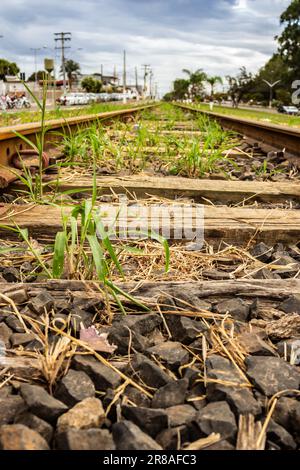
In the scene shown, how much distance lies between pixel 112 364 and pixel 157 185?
2.07m

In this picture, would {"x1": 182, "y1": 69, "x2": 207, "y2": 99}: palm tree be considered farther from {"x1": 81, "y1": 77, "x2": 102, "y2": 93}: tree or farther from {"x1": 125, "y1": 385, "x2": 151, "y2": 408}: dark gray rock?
{"x1": 125, "y1": 385, "x2": 151, "y2": 408}: dark gray rock

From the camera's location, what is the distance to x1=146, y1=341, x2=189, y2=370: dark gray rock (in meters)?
1.34

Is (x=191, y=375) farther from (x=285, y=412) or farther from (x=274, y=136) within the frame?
(x=274, y=136)

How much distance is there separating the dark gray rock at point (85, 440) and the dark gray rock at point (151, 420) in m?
0.10

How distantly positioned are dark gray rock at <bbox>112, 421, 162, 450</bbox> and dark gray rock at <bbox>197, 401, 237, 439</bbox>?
4.6 inches

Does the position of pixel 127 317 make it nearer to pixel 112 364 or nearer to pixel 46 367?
pixel 112 364

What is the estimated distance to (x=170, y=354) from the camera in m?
1.37

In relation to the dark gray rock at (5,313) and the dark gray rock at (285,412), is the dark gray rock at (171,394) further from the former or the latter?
the dark gray rock at (5,313)

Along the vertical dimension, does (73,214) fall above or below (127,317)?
above

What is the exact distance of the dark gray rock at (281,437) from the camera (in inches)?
42.3

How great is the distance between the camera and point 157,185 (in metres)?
3.28
